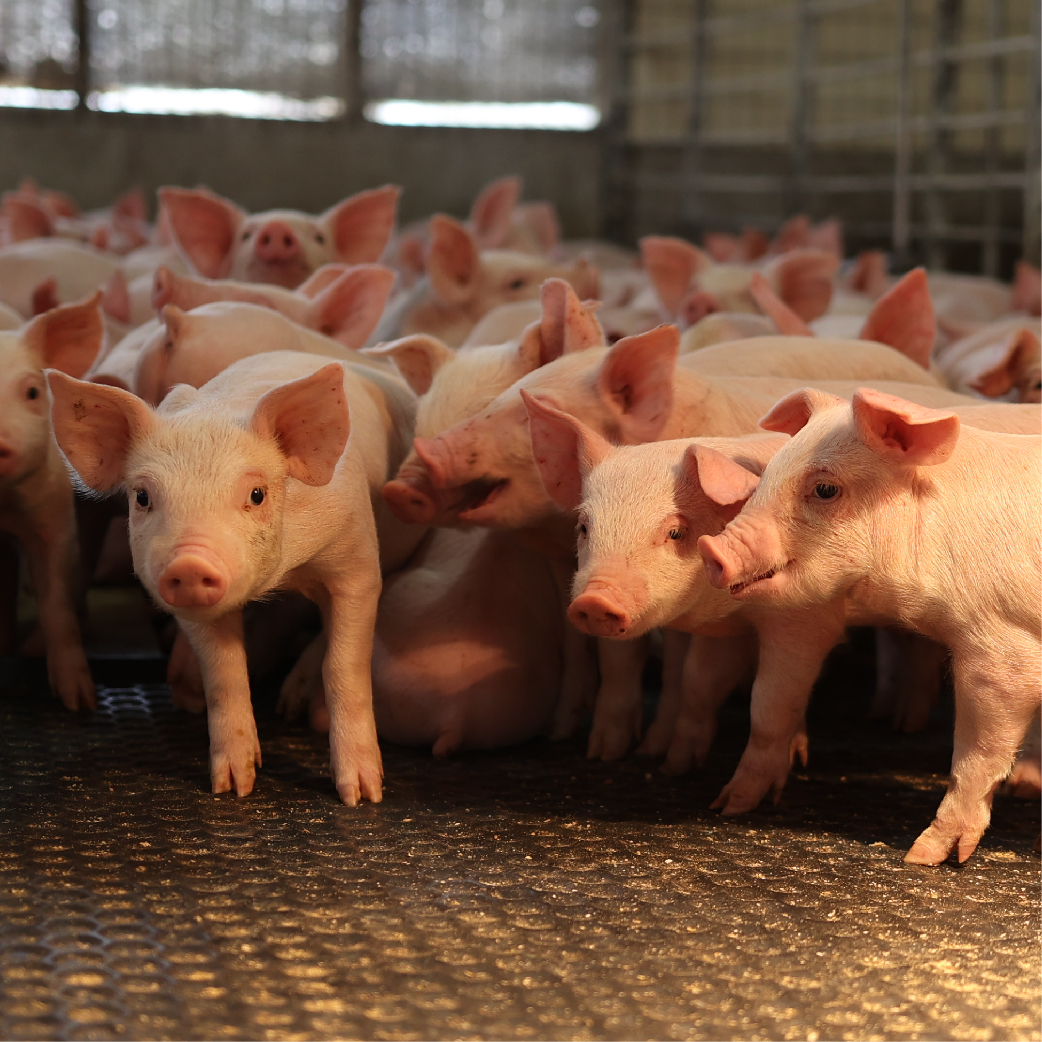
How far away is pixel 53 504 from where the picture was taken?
2410mm

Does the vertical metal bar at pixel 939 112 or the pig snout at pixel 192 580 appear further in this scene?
the vertical metal bar at pixel 939 112

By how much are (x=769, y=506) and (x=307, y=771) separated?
0.85m

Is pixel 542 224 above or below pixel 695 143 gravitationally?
below

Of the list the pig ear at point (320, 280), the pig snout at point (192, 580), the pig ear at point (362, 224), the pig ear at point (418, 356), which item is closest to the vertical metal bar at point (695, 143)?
the pig ear at point (362, 224)

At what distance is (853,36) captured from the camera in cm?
783

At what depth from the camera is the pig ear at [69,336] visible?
7.81 ft

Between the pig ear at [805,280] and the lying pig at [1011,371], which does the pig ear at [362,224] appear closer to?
the pig ear at [805,280]

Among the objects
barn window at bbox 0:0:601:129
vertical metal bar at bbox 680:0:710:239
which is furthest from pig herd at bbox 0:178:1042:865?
barn window at bbox 0:0:601:129

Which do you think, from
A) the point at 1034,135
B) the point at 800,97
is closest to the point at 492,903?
the point at 1034,135

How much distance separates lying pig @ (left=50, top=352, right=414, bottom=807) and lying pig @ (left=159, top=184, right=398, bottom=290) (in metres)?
1.30

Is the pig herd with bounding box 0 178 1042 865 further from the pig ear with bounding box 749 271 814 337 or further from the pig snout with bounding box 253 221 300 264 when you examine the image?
the pig snout with bounding box 253 221 300 264

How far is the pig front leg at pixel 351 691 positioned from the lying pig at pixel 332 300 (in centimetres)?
91

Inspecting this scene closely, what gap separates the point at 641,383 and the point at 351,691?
0.64 m

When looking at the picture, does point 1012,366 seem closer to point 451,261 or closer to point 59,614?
point 451,261
